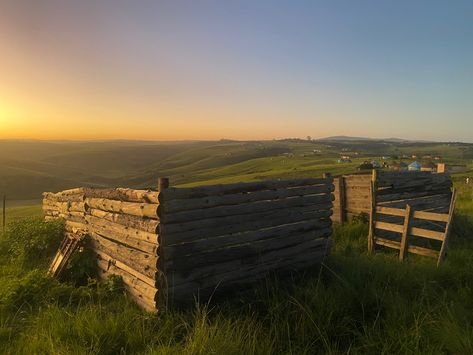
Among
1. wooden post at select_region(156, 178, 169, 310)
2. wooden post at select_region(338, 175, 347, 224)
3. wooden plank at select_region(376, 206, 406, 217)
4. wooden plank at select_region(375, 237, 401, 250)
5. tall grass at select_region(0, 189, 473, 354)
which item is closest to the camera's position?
tall grass at select_region(0, 189, 473, 354)

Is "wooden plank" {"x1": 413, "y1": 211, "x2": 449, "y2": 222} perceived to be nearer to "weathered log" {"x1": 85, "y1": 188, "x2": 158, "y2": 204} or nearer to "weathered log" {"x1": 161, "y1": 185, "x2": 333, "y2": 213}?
"weathered log" {"x1": 161, "y1": 185, "x2": 333, "y2": 213}

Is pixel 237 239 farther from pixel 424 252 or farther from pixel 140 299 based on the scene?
pixel 424 252

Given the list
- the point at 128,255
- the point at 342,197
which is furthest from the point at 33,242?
the point at 342,197

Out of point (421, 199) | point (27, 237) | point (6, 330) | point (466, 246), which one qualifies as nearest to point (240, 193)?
point (6, 330)

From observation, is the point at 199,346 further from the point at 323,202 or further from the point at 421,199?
the point at 421,199

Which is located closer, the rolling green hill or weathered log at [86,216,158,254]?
weathered log at [86,216,158,254]

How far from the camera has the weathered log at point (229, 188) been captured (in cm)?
602

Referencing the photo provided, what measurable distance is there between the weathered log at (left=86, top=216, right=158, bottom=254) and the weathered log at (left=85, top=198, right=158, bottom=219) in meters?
0.27

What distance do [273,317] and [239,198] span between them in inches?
85.8

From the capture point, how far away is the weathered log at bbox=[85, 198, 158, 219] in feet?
19.8

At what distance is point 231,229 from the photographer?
675 centimetres

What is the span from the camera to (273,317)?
556cm

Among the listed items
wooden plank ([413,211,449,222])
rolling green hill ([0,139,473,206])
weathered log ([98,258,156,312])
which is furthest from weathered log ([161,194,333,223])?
rolling green hill ([0,139,473,206])

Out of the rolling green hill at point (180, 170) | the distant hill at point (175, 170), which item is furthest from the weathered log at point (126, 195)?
the rolling green hill at point (180, 170)
